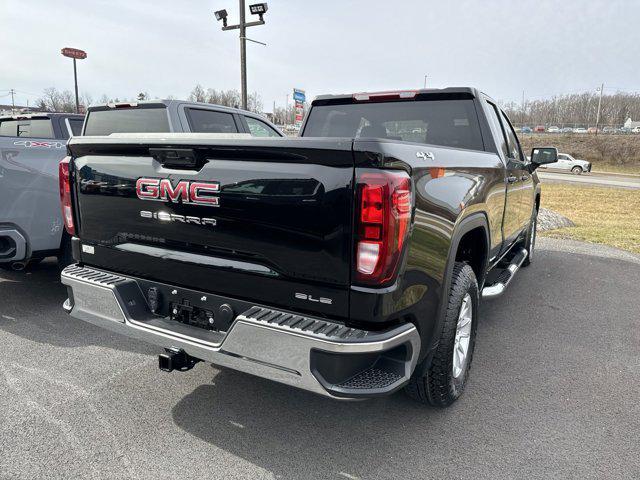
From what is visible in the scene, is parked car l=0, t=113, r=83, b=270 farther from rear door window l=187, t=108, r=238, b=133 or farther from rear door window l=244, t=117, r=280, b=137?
rear door window l=244, t=117, r=280, b=137

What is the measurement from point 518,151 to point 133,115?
4.57 meters

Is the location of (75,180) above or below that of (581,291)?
above

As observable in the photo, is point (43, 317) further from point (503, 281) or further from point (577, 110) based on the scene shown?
point (577, 110)

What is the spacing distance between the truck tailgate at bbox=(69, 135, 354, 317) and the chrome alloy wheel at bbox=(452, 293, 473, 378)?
1.20 m

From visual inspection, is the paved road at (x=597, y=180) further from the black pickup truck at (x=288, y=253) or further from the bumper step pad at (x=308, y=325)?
the bumper step pad at (x=308, y=325)

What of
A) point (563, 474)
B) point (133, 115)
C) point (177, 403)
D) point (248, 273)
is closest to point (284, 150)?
point (248, 273)

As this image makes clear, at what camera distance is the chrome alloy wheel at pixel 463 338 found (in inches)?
118

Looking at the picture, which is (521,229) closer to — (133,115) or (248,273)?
(248,273)

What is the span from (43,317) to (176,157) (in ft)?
9.32

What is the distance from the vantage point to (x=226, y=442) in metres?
2.60

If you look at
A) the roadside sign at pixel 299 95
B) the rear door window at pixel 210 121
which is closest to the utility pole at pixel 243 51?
the roadside sign at pixel 299 95

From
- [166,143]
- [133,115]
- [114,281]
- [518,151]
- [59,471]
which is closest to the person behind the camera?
[59,471]

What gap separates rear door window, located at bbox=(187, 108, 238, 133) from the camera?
591 centimetres

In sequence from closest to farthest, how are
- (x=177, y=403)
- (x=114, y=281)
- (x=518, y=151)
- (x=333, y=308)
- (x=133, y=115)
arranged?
(x=333, y=308) → (x=114, y=281) → (x=177, y=403) → (x=518, y=151) → (x=133, y=115)
